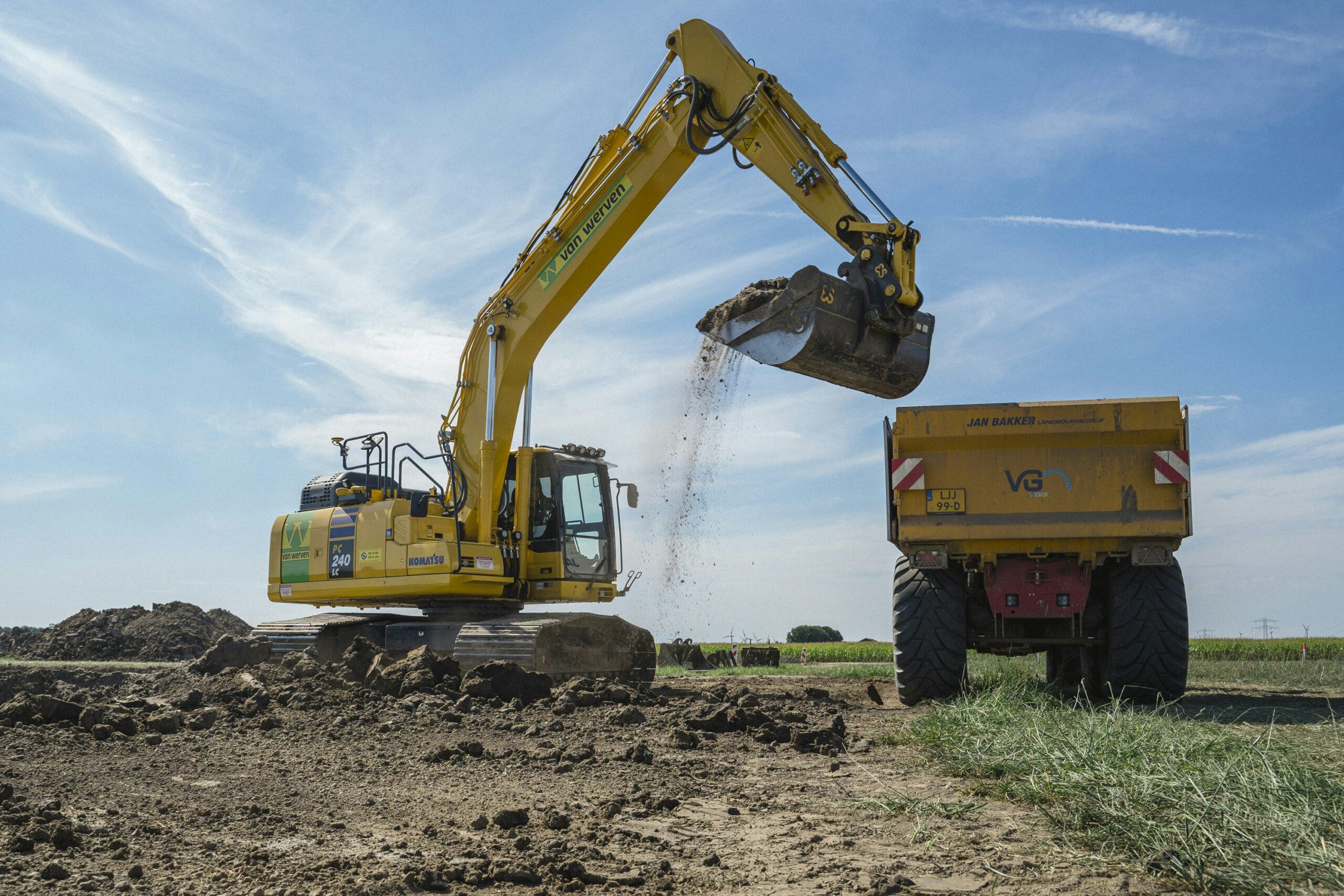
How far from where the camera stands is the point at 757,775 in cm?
550

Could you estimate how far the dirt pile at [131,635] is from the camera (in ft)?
65.9

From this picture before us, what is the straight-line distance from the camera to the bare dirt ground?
3475mm

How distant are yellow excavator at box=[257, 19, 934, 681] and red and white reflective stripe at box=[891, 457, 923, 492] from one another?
0.67 m

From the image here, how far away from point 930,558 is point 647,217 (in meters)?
5.14

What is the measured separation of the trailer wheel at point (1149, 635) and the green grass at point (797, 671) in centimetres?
495

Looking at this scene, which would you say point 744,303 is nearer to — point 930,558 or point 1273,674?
point 930,558

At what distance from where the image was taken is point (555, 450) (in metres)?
12.1

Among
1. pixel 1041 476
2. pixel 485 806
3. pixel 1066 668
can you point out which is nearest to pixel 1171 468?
pixel 1041 476

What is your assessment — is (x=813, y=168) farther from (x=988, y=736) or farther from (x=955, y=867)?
(x=955, y=867)

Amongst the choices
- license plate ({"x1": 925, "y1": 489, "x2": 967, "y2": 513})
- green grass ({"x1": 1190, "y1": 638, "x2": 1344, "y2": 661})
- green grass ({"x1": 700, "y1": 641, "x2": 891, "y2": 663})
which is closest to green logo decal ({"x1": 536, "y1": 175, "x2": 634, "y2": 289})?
license plate ({"x1": 925, "y1": 489, "x2": 967, "y2": 513})

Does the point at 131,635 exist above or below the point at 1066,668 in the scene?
below

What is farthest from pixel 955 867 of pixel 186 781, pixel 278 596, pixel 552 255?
pixel 278 596

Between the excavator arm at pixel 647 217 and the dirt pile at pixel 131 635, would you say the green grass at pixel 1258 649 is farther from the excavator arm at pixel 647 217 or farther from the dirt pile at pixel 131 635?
the dirt pile at pixel 131 635

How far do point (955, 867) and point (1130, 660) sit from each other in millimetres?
5816
